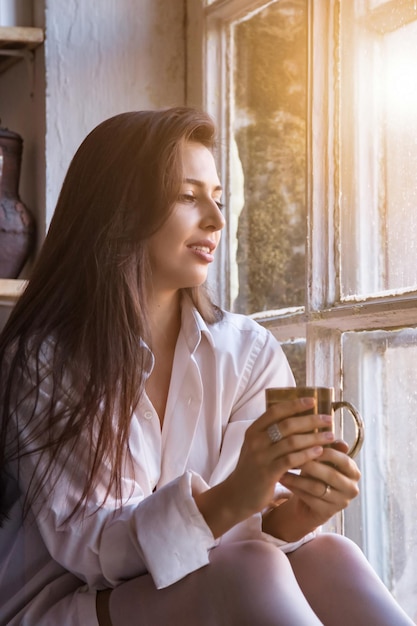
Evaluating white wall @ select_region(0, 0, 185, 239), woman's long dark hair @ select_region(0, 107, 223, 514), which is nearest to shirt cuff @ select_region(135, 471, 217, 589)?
woman's long dark hair @ select_region(0, 107, 223, 514)

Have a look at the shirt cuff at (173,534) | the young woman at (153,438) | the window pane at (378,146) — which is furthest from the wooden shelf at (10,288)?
the shirt cuff at (173,534)

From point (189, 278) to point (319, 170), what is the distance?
373mm

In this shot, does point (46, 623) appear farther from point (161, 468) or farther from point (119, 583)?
point (161, 468)

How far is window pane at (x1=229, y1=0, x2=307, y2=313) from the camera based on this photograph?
220 centimetres

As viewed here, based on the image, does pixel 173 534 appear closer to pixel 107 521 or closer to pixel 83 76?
pixel 107 521

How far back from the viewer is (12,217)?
2.17 metres

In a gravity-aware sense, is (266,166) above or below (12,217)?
above

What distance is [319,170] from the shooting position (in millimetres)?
1859

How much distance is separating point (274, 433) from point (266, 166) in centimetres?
106

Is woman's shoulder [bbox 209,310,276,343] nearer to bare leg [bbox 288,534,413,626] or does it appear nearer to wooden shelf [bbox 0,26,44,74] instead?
bare leg [bbox 288,534,413,626]

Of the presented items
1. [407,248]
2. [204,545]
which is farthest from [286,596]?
[407,248]

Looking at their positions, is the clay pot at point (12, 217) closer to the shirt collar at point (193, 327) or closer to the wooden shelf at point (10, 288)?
the wooden shelf at point (10, 288)

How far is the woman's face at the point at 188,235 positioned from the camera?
166cm

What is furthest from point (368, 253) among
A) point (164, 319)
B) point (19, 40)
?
point (19, 40)
